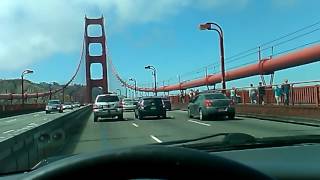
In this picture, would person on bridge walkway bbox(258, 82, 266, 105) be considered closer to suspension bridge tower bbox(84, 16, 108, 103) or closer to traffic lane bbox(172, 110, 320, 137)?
traffic lane bbox(172, 110, 320, 137)

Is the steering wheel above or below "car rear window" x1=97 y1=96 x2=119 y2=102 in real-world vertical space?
below

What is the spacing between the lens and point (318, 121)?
72.1 ft

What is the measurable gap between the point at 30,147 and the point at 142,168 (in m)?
10.1

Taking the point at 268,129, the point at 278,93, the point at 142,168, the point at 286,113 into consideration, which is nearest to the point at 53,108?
the point at 278,93

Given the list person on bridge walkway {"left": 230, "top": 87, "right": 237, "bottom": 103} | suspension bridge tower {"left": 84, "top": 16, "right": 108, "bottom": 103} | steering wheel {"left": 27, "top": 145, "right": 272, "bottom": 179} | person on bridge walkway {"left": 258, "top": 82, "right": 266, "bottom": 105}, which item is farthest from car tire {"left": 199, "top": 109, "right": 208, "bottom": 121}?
suspension bridge tower {"left": 84, "top": 16, "right": 108, "bottom": 103}

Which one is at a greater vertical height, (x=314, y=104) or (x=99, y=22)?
(x=99, y=22)

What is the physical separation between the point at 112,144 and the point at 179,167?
13.8 m

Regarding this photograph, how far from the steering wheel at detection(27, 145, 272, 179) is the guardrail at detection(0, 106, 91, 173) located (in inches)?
244

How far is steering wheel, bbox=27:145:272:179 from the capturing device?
2312 millimetres

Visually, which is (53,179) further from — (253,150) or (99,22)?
(99,22)

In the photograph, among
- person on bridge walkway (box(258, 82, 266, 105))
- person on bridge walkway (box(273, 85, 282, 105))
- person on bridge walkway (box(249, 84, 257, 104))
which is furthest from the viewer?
person on bridge walkway (box(249, 84, 257, 104))

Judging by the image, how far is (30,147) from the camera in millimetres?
12031

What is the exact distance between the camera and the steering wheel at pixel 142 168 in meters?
2.31

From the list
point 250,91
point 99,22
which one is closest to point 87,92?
point 99,22
